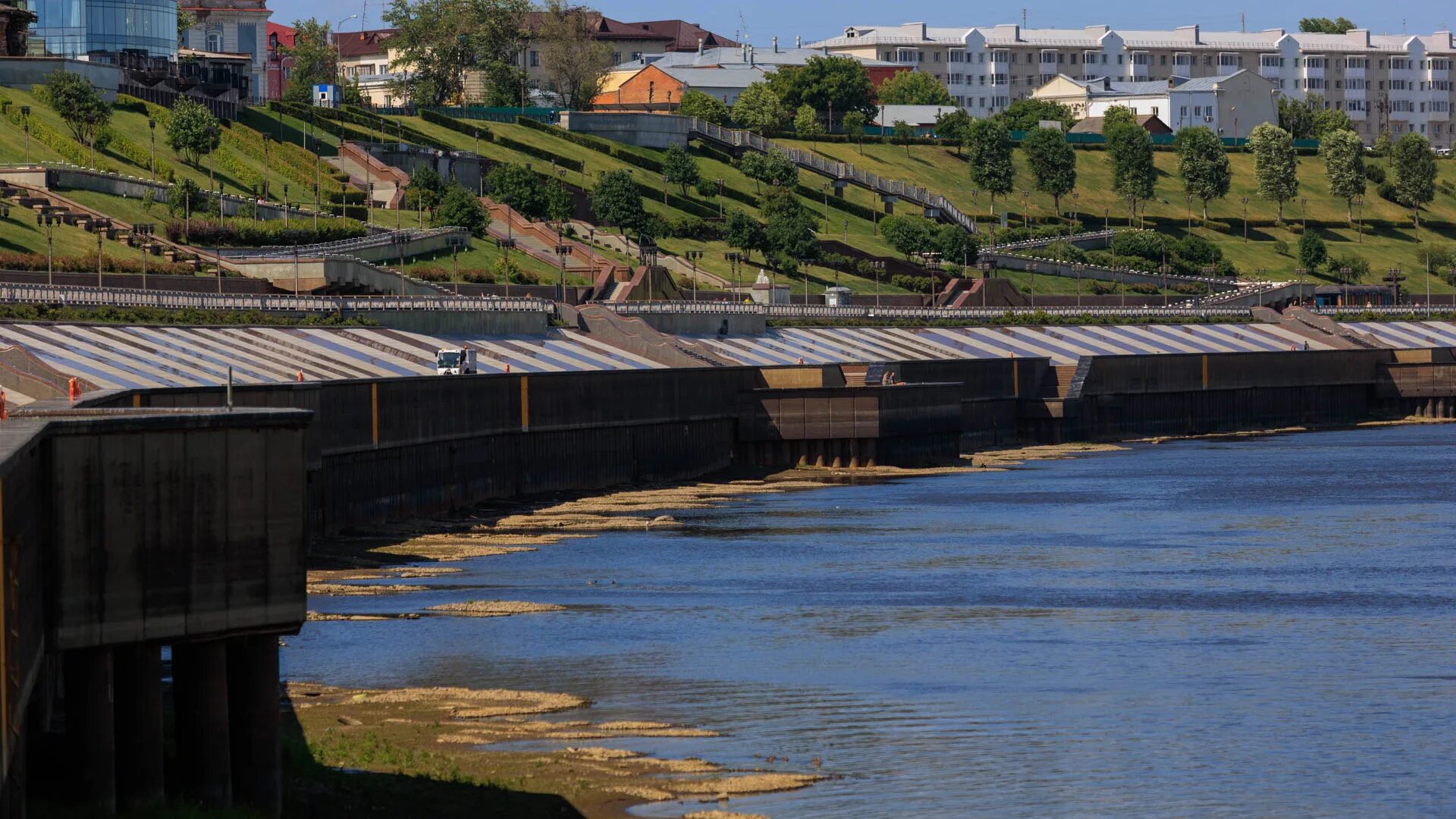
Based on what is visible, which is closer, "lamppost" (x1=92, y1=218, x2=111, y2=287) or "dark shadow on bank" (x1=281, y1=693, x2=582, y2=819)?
"dark shadow on bank" (x1=281, y1=693, x2=582, y2=819)

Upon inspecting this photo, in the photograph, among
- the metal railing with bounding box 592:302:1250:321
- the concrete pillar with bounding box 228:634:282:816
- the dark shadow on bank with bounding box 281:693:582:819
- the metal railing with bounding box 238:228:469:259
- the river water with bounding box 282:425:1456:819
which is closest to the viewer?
the concrete pillar with bounding box 228:634:282:816

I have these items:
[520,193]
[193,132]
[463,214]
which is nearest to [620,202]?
[520,193]

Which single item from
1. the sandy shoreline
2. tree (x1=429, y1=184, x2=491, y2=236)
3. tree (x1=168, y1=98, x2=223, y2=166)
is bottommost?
the sandy shoreline

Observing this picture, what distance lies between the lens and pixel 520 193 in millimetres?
189375

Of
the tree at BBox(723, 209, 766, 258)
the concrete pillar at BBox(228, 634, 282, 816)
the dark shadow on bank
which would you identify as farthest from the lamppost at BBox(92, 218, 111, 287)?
the concrete pillar at BBox(228, 634, 282, 816)

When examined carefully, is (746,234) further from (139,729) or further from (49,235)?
(139,729)

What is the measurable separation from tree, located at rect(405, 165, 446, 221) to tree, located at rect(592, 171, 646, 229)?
14962 mm

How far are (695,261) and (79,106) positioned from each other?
52297 mm

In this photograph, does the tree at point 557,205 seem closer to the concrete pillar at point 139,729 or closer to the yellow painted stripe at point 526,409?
the yellow painted stripe at point 526,409

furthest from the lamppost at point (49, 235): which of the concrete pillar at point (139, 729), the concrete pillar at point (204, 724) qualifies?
the concrete pillar at point (139, 729)

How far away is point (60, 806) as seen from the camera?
31.9 metres

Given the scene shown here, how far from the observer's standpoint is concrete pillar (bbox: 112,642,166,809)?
107 feet

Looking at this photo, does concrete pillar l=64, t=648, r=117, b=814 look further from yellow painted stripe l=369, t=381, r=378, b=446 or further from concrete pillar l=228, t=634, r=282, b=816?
yellow painted stripe l=369, t=381, r=378, b=446

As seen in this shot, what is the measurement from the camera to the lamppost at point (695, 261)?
176250mm
